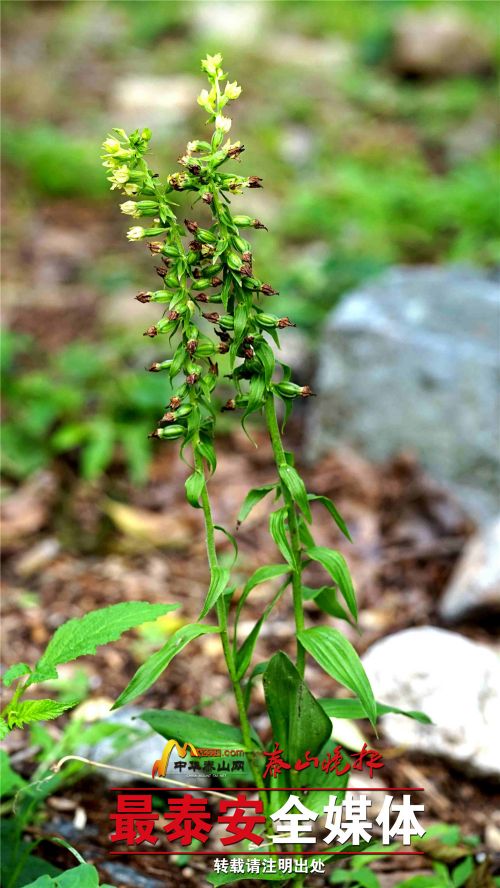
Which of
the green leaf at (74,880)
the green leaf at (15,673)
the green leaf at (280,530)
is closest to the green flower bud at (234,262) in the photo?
the green leaf at (280,530)

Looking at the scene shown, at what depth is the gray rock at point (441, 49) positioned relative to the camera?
9.63 metres

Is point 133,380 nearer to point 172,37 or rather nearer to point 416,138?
point 416,138

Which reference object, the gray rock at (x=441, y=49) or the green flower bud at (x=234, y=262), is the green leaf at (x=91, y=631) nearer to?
the green flower bud at (x=234, y=262)

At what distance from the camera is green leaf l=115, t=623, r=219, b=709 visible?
5.59 feet

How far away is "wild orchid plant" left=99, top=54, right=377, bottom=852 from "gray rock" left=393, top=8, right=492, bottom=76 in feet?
28.9

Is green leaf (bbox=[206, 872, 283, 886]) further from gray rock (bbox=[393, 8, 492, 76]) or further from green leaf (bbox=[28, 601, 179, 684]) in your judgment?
gray rock (bbox=[393, 8, 492, 76])

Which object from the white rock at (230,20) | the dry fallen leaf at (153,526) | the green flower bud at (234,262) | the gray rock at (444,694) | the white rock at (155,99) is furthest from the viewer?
the white rock at (230,20)

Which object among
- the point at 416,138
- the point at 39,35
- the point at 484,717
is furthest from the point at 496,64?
the point at 484,717

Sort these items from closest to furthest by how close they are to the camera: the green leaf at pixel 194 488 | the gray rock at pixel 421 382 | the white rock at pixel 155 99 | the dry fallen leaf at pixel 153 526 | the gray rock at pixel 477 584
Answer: the green leaf at pixel 194 488 → the gray rock at pixel 477 584 → the dry fallen leaf at pixel 153 526 → the gray rock at pixel 421 382 → the white rock at pixel 155 99

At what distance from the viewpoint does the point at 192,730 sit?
1910 mm

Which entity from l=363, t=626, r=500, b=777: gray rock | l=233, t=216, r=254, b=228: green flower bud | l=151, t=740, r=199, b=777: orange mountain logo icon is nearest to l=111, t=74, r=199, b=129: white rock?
l=363, t=626, r=500, b=777: gray rock

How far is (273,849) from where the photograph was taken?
1.95 m

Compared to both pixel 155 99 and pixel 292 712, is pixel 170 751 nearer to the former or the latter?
pixel 292 712

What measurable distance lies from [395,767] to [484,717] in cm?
31
